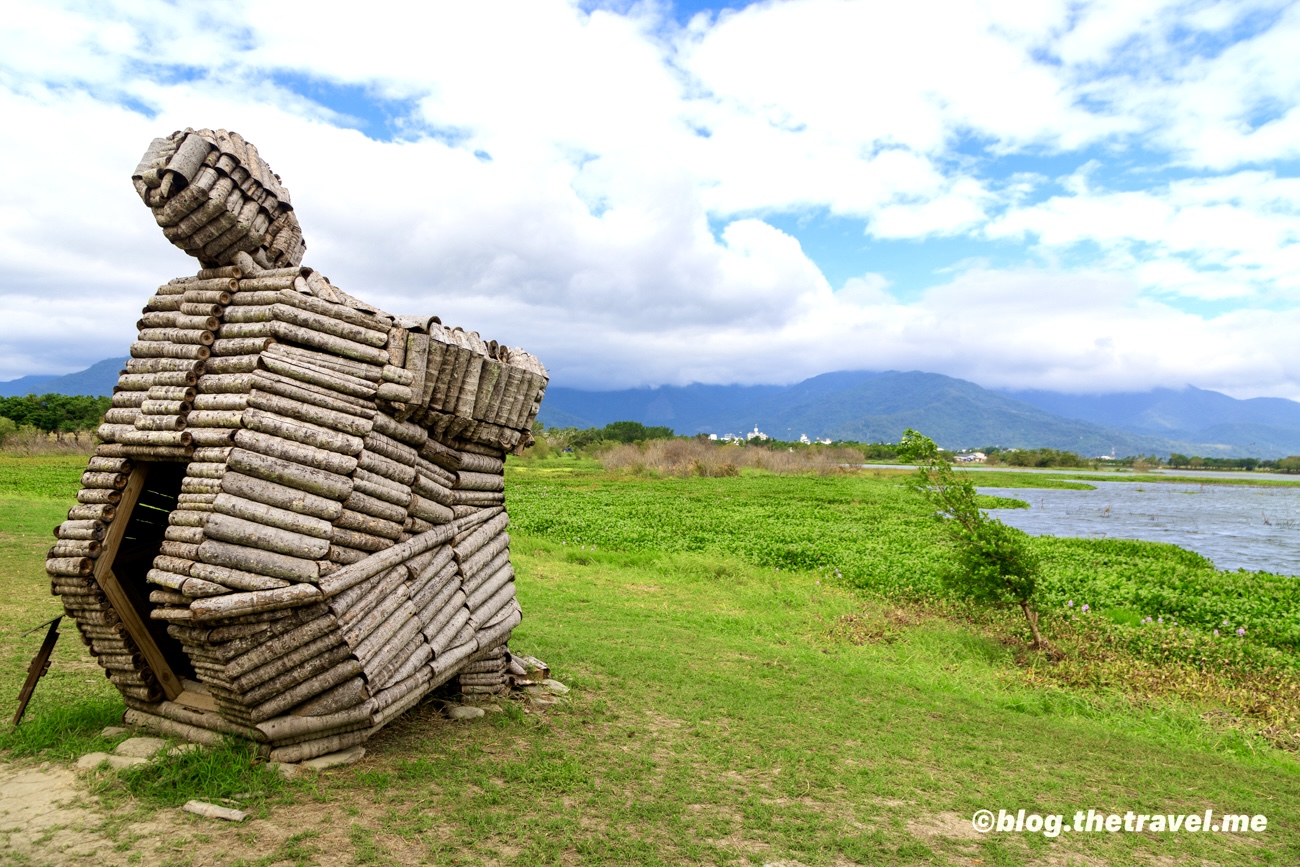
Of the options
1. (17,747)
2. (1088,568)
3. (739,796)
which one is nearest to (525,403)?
(739,796)

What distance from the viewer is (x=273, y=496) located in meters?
5.62

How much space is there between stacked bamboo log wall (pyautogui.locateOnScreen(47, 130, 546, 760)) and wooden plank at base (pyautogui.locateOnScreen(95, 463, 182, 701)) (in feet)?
0.05

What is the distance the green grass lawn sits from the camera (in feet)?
17.5

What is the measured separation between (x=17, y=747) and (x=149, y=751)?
990 millimetres

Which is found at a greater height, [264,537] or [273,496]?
[273,496]

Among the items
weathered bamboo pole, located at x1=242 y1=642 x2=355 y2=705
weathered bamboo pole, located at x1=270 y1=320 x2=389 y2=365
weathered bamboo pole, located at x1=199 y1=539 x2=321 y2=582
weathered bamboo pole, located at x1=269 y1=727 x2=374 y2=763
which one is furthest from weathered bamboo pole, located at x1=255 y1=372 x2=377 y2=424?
weathered bamboo pole, located at x1=269 y1=727 x2=374 y2=763

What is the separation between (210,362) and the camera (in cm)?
620

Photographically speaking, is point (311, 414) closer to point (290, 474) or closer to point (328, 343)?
point (290, 474)

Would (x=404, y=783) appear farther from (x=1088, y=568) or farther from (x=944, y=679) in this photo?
(x=1088, y=568)

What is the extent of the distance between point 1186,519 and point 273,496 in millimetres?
45752

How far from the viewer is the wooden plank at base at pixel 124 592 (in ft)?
20.1

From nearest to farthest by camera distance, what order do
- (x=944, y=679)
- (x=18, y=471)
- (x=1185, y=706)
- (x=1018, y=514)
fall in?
(x=1185, y=706), (x=944, y=679), (x=18, y=471), (x=1018, y=514)

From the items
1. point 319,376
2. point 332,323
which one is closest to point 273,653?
point 319,376

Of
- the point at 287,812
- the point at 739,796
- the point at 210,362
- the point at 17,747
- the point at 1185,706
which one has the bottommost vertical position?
the point at 17,747
